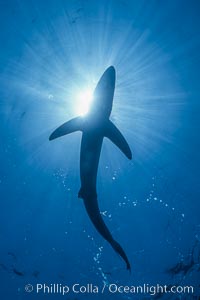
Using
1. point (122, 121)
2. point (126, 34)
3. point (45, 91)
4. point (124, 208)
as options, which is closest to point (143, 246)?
point (124, 208)

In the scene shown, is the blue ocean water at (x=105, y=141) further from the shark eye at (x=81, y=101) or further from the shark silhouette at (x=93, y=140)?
the shark silhouette at (x=93, y=140)

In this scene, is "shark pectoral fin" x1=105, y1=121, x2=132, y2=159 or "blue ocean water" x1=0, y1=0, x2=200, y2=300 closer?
"shark pectoral fin" x1=105, y1=121, x2=132, y2=159

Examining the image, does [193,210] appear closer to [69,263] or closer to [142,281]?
→ [142,281]

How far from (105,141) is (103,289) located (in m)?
10.3

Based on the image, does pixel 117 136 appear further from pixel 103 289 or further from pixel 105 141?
pixel 103 289

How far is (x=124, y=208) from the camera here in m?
14.3

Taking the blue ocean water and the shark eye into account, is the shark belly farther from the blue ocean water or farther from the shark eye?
the blue ocean water

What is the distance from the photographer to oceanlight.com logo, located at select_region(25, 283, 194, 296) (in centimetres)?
1664

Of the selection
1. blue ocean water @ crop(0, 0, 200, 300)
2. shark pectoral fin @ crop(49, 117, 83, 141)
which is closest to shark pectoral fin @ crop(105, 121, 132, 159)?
shark pectoral fin @ crop(49, 117, 83, 141)

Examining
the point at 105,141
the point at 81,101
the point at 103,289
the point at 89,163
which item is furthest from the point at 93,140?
the point at 103,289

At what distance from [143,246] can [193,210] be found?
3416 millimetres

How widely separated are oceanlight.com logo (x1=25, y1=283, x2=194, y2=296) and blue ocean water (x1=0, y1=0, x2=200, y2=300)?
1.30 ft

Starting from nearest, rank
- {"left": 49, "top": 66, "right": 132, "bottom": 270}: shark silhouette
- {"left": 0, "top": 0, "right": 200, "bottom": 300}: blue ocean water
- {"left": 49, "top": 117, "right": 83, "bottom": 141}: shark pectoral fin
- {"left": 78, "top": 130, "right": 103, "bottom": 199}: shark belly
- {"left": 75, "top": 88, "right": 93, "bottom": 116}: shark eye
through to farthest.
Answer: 1. {"left": 49, "top": 66, "right": 132, "bottom": 270}: shark silhouette
2. {"left": 78, "top": 130, "right": 103, "bottom": 199}: shark belly
3. {"left": 49, "top": 117, "right": 83, "bottom": 141}: shark pectoral fin
4. {"left": 0, "top": 0, "right": 200, "bottom": 300}: blue ocean water
5. {"left": 75, "top": 88, "right": 93, "bottom": 116}: shark eye

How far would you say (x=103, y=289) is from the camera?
17.3m
